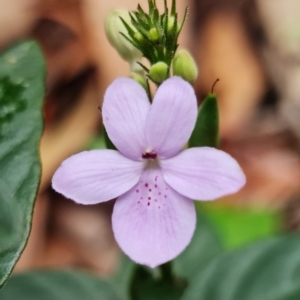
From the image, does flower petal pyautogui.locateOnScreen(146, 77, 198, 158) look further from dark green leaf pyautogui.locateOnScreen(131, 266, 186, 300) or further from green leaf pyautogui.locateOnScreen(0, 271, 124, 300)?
green leaf pyautogui.locateOnScreen(0, 271, 124, 300)

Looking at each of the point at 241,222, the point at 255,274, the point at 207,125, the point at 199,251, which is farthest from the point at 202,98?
the point at 207,125

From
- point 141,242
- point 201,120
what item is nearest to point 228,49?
point 201,120

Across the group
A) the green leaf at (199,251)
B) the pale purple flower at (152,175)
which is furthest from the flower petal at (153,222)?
the green leaf at (199,251)

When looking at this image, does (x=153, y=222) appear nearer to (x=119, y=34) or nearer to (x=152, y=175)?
(x=152, y=175)

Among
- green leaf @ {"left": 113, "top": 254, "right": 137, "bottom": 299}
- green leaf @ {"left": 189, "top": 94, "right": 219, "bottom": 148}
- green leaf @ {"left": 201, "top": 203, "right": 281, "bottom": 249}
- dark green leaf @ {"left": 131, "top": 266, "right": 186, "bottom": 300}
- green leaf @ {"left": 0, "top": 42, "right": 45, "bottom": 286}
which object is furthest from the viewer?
green leaf @ {"left": 201, "top": 203, "right": 281, "bottom": 249}

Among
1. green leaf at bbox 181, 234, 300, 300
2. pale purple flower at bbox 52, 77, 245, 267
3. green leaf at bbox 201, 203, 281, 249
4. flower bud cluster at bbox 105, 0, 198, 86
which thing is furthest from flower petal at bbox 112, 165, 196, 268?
green leaf at bbox 201, 203, 281, 249

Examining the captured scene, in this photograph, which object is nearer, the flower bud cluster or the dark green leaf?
the flower bud cluster

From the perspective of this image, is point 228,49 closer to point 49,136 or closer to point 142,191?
point 49,136
